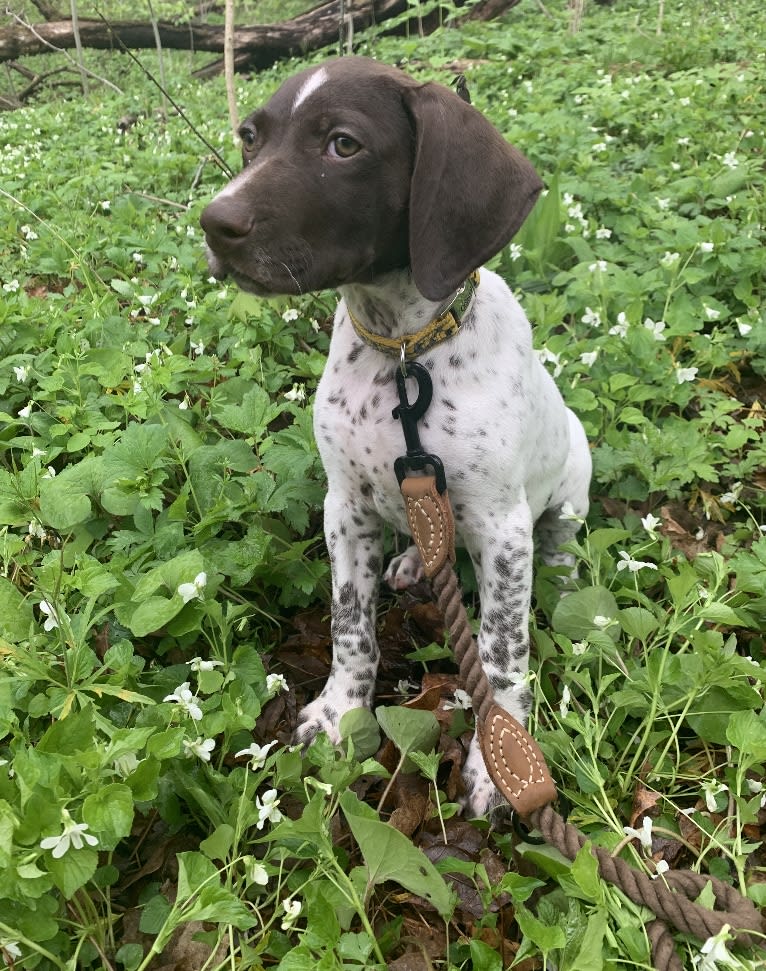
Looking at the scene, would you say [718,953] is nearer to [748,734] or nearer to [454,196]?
[748,734]

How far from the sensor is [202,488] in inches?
120

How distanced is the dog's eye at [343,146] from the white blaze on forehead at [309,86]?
0.17 meters

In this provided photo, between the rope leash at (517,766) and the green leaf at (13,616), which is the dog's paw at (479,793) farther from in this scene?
the green leaf at (13,616)

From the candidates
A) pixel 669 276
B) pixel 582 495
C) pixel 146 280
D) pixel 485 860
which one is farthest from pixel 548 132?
pixel 485 860

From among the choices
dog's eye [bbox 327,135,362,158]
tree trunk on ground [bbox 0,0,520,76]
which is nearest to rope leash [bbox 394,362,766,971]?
dog's eye [bbox 327,135,362,158]

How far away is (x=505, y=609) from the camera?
263 cm

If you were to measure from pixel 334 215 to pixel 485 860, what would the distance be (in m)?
1.86

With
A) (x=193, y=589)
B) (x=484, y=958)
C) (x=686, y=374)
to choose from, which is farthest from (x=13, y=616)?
(x=686, y=374)

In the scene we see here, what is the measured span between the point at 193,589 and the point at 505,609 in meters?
1.02

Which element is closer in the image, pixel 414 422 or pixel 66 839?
pixel 66 839

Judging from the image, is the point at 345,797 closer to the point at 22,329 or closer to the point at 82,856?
the point at 82,856

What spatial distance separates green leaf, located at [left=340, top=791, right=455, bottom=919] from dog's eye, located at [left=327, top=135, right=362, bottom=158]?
1743 millimetres

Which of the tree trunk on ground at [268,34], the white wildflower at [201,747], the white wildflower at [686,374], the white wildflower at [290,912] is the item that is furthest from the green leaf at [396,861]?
the tree trunk on ground at [268,34]

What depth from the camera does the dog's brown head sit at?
2.17 metres
